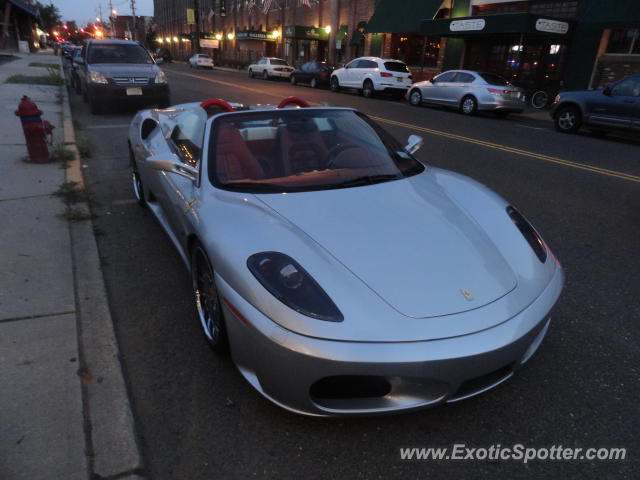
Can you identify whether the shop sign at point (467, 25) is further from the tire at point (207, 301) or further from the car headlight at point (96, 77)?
the tire at point (207, 301)

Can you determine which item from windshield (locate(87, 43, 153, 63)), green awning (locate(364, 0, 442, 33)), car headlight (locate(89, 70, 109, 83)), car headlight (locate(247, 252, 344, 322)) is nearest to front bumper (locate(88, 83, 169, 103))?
car headlight (locate(89, 70, 109, 83))

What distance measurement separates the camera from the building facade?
57.9 ft

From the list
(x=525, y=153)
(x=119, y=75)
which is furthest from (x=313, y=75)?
(x=525, y=153)

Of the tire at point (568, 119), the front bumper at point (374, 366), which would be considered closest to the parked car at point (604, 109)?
the tire at point (568, 119)

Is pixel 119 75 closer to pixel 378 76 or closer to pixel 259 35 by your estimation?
pixel 378 76

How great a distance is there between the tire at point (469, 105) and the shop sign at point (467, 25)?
5.72 metres

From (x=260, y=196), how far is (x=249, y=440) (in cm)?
135

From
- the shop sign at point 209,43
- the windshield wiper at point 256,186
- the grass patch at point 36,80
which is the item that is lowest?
the grass patch at point 36,80

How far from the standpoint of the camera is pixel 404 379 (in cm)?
189

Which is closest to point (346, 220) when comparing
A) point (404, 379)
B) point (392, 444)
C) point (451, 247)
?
point (451, 247)

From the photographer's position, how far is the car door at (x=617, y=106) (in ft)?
36.1

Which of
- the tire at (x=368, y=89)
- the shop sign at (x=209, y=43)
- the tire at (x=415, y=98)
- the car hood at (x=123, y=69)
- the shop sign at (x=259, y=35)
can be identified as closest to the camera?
the car hood at (x=123, y=69)

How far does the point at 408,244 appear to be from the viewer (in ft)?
7.72

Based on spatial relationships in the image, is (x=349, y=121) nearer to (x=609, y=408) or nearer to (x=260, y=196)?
(x=260, y=196)
